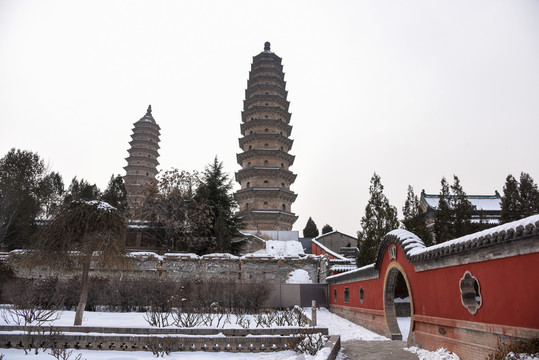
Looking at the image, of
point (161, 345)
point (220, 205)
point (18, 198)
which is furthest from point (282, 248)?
point (161, 345)

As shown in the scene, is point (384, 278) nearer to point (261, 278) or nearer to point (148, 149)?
point (261, 278)

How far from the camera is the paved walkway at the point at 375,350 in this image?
7.34 meters

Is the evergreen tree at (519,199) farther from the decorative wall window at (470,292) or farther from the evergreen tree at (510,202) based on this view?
the decorative wall window at (470,292)

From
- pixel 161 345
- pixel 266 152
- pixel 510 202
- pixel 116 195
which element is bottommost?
pixel 161 345

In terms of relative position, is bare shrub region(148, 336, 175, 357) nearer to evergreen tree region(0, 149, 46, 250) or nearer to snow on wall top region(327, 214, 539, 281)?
snow on wall top region(327, 214, 539, 281)

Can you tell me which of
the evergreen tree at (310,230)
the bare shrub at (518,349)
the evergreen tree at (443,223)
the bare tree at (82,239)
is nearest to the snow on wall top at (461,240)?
the bare shrub at (518,349)

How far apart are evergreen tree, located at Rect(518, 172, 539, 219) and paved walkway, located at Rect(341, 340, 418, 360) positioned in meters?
15.9

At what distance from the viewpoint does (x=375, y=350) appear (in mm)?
8133

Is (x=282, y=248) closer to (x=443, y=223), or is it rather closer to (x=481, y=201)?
(x=443, y=223)

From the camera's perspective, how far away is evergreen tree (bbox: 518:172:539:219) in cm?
2050

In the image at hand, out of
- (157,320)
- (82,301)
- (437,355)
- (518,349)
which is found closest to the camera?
(518,349)

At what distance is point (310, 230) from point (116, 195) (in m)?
24.6

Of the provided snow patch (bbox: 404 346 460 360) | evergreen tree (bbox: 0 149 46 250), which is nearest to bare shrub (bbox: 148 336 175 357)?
snow patch (bbox: 404 346 460 360)

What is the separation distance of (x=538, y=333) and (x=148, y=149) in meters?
43.4
